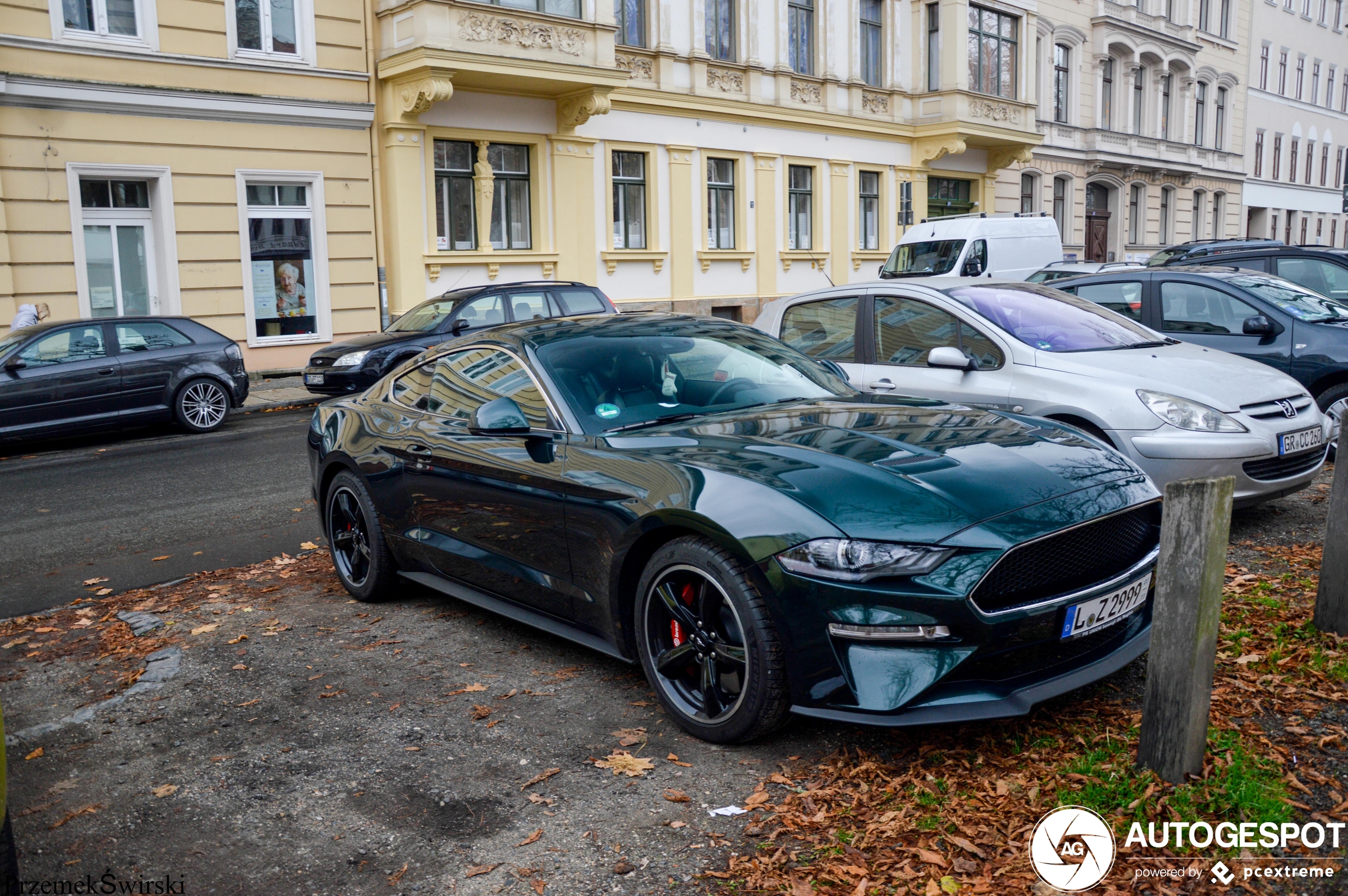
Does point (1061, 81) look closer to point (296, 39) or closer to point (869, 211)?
point (869, 211)

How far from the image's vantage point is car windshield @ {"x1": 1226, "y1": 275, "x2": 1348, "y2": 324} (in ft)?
31.2

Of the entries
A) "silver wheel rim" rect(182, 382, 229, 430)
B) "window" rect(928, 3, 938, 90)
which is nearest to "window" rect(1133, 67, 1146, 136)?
"window" rect(928, 3, 938, 90)

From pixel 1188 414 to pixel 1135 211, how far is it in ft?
128

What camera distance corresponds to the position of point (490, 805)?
153 inches

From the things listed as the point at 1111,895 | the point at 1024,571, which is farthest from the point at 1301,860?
the point at 1024,571

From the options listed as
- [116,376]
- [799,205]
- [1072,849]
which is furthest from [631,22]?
[1072,849]

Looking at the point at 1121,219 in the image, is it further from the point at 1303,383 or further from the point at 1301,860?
A: the point at 1301,860

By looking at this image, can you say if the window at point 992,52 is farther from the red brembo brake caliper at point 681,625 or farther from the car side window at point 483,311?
the red brembo brake caliper at point 681,625

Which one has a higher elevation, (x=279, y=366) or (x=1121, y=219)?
(x=1121, y=219)

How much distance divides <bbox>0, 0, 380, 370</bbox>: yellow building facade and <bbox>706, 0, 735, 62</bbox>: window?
866 cm

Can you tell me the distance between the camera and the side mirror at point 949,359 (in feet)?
23.7

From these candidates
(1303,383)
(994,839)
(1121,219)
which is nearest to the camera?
(994,839)

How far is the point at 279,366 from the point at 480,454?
16.1m

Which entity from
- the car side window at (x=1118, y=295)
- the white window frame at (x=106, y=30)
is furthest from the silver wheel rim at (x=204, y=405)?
the car side window at (x=1118, y=295)
